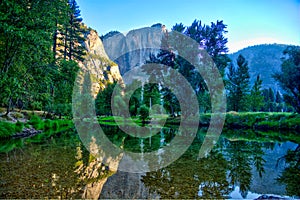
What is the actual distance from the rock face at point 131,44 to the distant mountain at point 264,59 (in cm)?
4947

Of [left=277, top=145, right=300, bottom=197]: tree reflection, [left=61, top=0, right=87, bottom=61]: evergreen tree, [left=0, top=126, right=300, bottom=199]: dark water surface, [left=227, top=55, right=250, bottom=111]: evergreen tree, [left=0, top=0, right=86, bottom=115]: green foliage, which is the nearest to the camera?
[left=0, top=126, right=300, bottom=199]: dark water surface

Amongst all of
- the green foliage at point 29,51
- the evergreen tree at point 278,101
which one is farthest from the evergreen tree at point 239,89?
the green foliage at point 29,51

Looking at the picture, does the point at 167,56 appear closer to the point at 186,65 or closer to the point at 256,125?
the point at 186,65

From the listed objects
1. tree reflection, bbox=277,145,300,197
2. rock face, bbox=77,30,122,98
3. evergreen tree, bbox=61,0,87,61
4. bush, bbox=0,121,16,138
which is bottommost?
tree reflection, bbox=277,145,300,197

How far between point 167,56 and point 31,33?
760 inches

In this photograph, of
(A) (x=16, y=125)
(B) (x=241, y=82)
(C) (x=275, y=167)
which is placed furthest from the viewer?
(B) (x=241, y=82)

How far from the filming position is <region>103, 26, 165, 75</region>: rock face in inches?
5276

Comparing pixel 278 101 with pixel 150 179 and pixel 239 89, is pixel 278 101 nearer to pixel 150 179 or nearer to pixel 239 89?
pixel 239 89

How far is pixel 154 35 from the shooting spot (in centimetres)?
14100

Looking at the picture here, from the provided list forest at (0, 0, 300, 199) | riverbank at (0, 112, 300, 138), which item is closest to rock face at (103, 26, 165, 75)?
forest at (0, 0, 300, 199)

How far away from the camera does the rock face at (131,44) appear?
440ft

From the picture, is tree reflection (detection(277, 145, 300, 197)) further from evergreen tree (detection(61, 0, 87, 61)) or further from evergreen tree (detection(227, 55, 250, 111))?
evergreen tree (detection(227, 55, 250, 111))

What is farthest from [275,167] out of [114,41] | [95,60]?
[114,41]

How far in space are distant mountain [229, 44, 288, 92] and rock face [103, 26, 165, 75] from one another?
4947 cm
